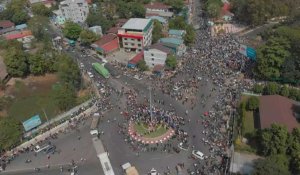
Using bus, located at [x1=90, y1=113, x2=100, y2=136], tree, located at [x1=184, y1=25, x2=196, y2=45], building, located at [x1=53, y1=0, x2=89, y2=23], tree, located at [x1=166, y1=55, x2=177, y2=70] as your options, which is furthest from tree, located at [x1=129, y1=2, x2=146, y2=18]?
bus, located at [x1=90, y1=113, x2=100, y2=136]

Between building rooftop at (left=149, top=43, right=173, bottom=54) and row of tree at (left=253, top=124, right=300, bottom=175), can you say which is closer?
row of tree at (left=253, top=124, right=300, bottom=175)

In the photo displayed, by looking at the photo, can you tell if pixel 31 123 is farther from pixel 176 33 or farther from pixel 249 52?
pixel 176 33

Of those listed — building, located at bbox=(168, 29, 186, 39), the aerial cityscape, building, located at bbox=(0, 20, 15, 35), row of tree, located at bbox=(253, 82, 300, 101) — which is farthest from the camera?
building, located at bbox=(0, 20, 15, 35)

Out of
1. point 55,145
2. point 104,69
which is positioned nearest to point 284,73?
point 104,69

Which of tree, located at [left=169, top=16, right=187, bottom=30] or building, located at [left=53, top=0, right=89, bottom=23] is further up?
building, located at [left=53, top=0, right=89, bottom=23]

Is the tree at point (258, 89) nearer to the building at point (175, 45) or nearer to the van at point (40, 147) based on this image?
the building at point (175, 45)

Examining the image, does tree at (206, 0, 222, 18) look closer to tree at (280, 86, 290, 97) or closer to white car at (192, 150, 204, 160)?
tree at (280, 86, 290, 97)
